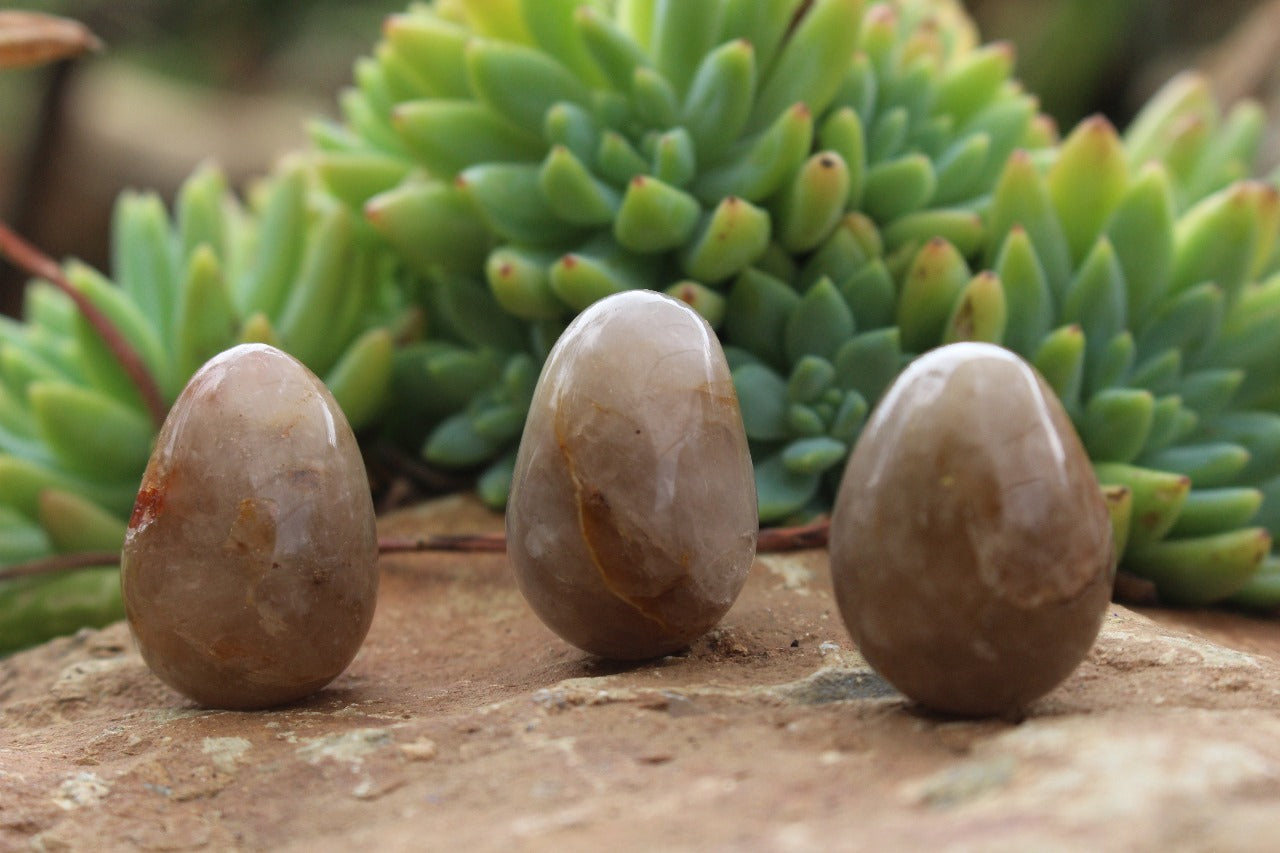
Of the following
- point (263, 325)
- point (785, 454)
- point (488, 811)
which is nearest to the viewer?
point (488, 811)

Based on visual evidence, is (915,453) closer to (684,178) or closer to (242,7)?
(684,178)

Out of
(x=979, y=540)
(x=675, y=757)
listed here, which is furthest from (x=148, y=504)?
(x=979, y=540)

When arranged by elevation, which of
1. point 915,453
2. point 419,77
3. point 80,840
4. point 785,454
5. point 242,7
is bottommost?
point 80,840

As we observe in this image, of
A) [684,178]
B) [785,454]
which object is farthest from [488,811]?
[684,178]

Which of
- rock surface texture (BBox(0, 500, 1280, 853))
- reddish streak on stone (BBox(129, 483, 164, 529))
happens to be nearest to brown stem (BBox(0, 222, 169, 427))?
rock surface texture (BBox(0, 500, 1280, 853))

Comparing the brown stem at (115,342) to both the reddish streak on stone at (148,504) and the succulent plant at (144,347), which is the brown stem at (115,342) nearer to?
the succulent plant at (144,347)

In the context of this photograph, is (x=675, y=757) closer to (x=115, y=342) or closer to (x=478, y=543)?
(x=478, y=543)

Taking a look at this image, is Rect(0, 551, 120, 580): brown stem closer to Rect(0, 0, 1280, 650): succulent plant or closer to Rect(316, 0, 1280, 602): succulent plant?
Rect(0, 0, 1280, 650): succulent plant
